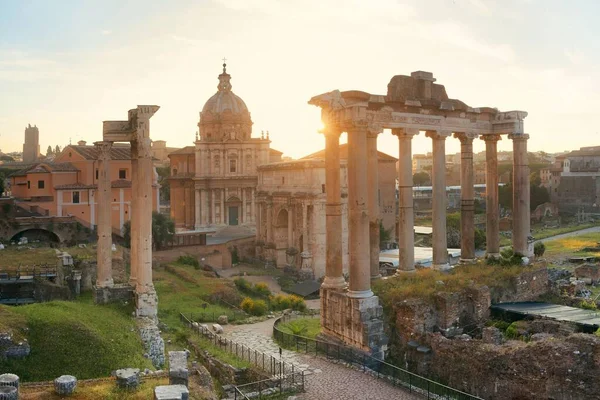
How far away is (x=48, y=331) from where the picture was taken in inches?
568

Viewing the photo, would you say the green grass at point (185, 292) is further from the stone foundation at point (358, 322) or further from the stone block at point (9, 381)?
the stone block at point (9, 381)

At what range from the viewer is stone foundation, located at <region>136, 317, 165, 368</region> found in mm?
16188

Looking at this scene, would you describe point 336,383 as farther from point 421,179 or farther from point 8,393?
point 421,179

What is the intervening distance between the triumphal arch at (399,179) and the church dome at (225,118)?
37.3 m

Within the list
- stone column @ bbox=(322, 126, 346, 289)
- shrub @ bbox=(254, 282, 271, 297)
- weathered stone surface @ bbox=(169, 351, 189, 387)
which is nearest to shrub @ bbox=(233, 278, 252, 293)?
shrub @ bbox=(254, 282, 271, 297)

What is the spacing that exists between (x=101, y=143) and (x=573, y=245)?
157 ft

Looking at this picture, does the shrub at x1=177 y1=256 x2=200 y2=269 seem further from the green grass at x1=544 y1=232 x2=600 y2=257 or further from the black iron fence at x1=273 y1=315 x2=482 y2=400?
the green grass at x1=544 y1=232 x2=600 y2=257

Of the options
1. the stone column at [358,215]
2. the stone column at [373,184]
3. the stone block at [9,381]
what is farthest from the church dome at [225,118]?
the stone block at [9,381]

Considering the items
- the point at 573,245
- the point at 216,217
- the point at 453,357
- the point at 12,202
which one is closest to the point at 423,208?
the point at 573,245

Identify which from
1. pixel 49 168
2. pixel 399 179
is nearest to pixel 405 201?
pixel 399 179

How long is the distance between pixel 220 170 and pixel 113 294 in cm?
3657

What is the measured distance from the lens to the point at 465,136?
2127 centimetres

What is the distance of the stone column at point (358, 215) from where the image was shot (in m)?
16.3

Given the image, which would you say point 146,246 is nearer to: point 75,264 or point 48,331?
point 48,331
